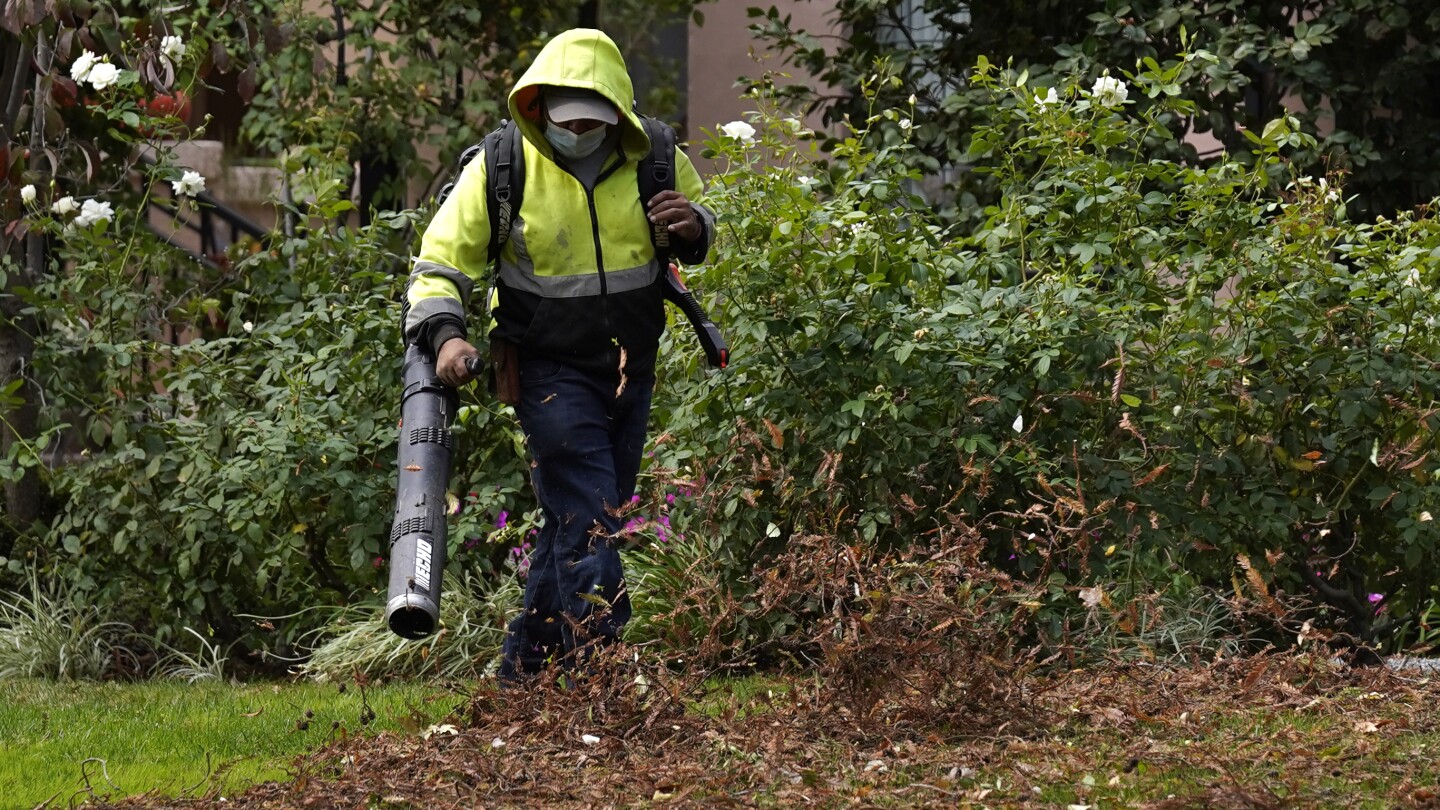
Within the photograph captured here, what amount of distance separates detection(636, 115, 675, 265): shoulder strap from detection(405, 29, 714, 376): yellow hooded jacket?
1.3 inches

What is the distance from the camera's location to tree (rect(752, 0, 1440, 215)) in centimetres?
900

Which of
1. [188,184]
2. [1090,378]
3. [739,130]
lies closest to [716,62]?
[188,184]

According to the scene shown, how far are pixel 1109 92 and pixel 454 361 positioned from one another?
2714 millimetres

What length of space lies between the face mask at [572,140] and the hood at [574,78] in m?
0.03

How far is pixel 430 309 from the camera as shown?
4762mm

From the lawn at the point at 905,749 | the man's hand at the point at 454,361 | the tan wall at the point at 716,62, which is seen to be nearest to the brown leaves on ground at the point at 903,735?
the lawn at the point at 905,749

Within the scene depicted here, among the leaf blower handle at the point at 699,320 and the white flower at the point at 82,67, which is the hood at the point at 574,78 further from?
the white flower at the point at 82,67

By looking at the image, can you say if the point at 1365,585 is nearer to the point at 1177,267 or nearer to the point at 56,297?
the point at 1177,267

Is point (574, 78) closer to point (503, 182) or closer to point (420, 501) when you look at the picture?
point (503, 182)

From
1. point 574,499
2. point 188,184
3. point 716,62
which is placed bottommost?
point 574,499

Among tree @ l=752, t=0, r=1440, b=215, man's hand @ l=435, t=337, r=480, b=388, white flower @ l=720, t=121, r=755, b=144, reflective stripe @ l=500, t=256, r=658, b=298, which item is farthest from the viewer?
tree @ l=752, t=0, r=1440, b=215

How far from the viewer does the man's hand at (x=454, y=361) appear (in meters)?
4.62

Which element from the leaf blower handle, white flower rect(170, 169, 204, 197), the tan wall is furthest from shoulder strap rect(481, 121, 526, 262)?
the tan wall

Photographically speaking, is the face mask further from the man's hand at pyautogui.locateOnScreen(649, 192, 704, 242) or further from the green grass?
the green grass
